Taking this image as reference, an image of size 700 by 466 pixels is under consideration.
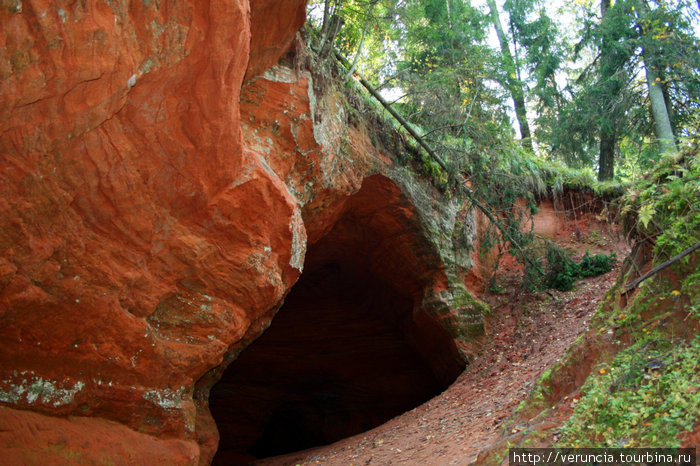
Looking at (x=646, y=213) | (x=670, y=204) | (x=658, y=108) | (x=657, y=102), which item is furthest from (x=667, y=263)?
(x=657, y=102)

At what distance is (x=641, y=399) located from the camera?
433 centimetres

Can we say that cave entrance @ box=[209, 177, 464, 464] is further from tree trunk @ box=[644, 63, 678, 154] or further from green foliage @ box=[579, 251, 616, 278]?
tree trunk @ box=[644, 63, 678, 154]

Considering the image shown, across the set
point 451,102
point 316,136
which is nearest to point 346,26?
point 451,102

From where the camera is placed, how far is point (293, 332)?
14.5m

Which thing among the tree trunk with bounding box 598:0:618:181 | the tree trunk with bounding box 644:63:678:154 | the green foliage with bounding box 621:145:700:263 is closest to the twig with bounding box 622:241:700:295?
the green foliage with bounding box 621:145:700:263

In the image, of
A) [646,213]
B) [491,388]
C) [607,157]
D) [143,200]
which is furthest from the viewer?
[607,157]

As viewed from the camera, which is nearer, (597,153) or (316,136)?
(316,136)

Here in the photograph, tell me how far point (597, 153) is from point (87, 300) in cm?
1731

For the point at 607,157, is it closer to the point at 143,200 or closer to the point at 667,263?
the point at 667,263

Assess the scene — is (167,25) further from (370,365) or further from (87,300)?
(370,365)

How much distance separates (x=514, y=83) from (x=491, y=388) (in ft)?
37.9

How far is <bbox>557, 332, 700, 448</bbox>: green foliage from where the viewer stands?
3.88 meters

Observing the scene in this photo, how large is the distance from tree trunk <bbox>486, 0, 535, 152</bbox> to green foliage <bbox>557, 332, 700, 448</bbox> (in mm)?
11224

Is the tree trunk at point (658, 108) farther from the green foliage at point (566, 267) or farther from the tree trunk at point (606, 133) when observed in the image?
the green foliage at point (566, 267)
